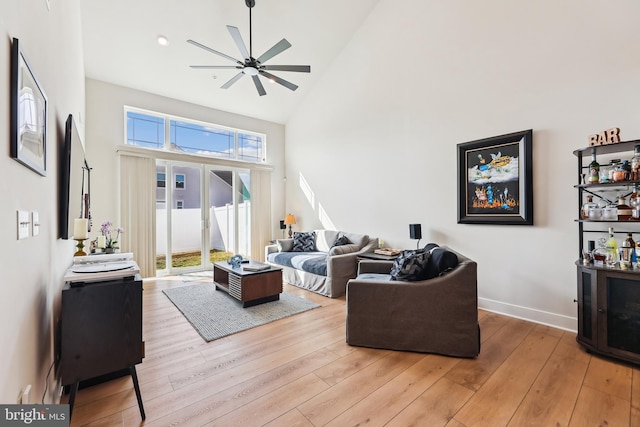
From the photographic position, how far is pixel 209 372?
2.22 meters

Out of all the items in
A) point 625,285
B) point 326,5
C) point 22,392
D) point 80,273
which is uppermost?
point 326,5

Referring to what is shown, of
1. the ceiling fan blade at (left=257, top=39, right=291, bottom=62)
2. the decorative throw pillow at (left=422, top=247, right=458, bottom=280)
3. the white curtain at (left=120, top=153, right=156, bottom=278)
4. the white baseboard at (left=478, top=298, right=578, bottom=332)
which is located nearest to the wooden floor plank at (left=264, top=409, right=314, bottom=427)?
the decorative throw pillow at (left=422, top=247, right=458, bottom=280)

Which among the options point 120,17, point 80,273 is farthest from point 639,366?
point 120,17

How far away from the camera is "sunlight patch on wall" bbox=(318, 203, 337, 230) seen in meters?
5.73

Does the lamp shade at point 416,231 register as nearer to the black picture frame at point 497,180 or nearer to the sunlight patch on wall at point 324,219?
the black picture frame at point 497,180

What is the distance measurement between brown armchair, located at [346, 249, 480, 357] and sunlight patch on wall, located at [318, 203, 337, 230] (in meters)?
3.08

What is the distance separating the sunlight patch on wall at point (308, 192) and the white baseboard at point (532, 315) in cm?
373

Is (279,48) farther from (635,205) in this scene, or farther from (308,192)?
(635,205)

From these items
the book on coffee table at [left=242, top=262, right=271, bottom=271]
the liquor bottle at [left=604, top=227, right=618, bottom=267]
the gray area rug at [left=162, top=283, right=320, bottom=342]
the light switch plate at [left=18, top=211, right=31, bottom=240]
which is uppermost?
the light switch plate at [left=18, top=211, right=31, bottom=240]

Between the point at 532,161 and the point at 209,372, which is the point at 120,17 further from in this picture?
the point at 532,161

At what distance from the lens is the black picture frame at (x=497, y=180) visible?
3.14 meters

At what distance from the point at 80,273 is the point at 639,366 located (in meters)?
4.24

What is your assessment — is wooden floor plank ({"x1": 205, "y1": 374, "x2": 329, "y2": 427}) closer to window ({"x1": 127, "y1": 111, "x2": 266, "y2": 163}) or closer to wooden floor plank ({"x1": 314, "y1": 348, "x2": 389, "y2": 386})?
wooden floor plank ({"x1": 314, "y1": 348, "x2": 389, "y2": 386})

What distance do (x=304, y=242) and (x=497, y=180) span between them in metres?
3.45
